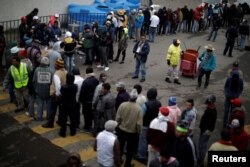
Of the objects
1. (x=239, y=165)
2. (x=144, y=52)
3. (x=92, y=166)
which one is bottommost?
(x=92, y=166)

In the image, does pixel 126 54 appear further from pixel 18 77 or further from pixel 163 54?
pixel 18 77

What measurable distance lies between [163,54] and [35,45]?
7.89 metres

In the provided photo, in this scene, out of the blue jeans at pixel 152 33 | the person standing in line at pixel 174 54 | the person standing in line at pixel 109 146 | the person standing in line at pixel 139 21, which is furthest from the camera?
the blue jeans at pixel 152 33

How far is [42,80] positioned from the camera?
36.1 feet

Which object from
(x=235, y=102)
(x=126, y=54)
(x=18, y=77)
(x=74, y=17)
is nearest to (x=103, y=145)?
(x=235, y=102)

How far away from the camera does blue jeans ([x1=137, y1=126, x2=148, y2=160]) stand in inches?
382

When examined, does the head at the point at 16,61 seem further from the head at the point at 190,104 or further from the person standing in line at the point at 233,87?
the person standing in line at the point at 233,87

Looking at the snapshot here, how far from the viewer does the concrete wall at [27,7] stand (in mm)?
19562

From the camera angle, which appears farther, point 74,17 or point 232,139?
point 74,17

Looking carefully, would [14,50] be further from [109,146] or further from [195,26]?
[195,26]

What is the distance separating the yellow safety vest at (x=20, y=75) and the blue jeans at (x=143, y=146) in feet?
13.2

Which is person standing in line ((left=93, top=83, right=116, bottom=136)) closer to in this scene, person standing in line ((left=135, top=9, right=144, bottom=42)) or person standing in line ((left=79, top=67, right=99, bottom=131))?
person standing in line ((left=79, top=67, right=99, bottom=131))

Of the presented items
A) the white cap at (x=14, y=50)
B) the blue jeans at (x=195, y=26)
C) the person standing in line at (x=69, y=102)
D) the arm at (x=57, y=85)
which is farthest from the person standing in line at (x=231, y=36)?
the person standing in line at (x=69, y=102)

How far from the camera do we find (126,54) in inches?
747
